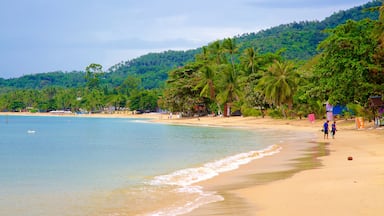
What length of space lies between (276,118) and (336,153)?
4014 cm

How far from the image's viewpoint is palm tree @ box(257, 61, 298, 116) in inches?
2280

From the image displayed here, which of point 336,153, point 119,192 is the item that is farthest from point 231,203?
point 336,153

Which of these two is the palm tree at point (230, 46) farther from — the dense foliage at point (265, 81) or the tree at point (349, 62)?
the tree at point (349, 62)

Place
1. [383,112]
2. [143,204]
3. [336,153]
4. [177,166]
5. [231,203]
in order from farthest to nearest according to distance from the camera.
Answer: [383,112]
[336,153]
[177,166]
[143,204]
[231,203]

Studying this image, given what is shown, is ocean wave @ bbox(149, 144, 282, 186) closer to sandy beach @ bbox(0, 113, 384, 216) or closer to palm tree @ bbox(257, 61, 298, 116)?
sandy beach @ bbox(0, 113, 384, 216)

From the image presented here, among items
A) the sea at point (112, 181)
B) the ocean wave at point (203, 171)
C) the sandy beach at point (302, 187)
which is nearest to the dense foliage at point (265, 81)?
the sea at point (112, 181)

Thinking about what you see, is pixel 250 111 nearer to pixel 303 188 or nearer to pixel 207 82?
pixel 207 82

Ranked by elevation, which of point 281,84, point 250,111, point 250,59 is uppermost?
point 250,59

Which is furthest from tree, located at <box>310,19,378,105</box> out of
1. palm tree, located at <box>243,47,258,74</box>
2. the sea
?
palm tree, located at <box>243,47,258,74</box>

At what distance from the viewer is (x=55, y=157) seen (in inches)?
1023

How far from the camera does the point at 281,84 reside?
58156mm

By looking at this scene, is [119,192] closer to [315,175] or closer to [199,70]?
[315,175]

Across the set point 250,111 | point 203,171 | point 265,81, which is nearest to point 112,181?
point 203,171

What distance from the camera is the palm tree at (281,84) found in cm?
5791
